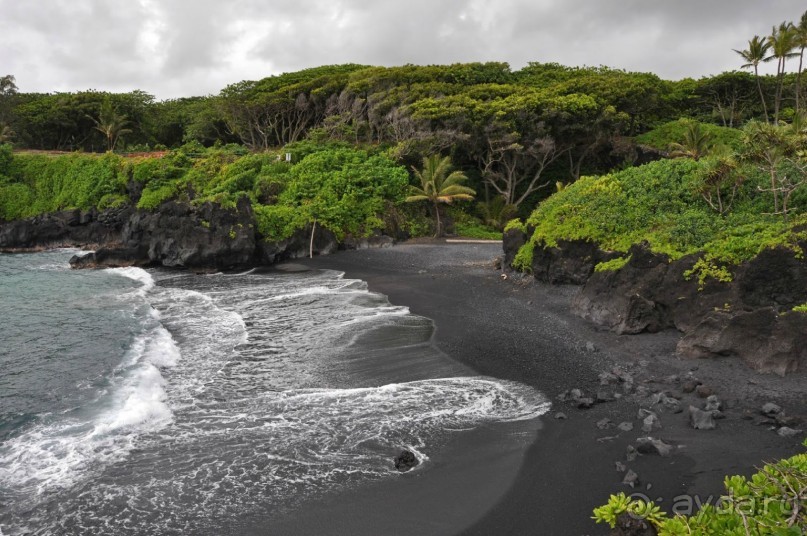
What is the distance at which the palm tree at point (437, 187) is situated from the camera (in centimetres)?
3941

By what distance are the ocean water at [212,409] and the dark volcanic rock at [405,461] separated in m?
0.17

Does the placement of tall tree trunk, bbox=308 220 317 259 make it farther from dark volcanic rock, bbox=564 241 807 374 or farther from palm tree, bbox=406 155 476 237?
dark volcanic rock, bbox=564 241 807 374

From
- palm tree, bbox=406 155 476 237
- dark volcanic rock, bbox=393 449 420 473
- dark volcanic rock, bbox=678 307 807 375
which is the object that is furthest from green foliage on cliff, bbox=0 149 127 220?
dark volcanic rock, bbox=678 307 807 375

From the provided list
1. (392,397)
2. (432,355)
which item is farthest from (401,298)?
(392,397)

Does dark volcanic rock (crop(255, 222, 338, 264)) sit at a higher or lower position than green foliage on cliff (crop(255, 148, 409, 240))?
lower

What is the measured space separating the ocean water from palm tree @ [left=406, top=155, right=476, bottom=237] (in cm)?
1844

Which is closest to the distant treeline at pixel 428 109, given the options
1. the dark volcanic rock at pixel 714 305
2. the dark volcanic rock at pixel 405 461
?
the dark volcanic rock at pixel 714 305

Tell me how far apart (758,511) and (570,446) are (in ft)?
20.4

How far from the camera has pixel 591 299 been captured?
18.5m

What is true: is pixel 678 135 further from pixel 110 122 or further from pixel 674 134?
pixel 110 122

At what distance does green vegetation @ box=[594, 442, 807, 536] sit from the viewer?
4090 mm

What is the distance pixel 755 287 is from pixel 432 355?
9.54 metres

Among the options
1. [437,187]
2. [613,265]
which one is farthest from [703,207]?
[437,187]

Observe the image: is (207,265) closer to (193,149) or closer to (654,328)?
(193,149)
